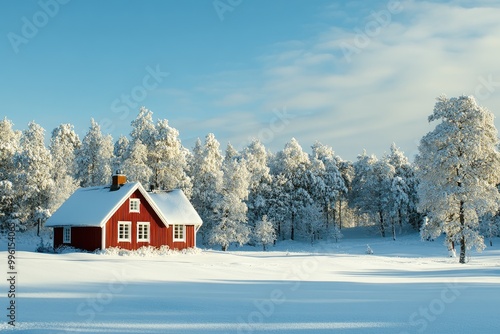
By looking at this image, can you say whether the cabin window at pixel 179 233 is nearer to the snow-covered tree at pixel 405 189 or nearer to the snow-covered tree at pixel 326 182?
the snow-covered tree at pixel 326 182

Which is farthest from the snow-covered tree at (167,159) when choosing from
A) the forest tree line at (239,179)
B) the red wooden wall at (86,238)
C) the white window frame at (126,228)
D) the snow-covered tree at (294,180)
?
the snow-covered tree at (294,180)

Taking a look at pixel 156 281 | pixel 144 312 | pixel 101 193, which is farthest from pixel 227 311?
pixel 101 193

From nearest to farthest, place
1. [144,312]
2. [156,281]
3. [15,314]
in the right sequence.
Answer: [15,314], [144,312], [156,281]

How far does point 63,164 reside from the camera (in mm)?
68000

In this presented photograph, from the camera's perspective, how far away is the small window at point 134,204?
41.0m

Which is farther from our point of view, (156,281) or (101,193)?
(101,193)

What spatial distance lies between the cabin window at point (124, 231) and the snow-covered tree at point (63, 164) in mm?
20226

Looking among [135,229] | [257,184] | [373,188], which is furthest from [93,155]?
[373,188]

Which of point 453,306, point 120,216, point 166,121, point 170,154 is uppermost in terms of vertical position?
point 166,121

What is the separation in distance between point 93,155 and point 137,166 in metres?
24.2

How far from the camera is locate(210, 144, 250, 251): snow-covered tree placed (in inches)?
2039

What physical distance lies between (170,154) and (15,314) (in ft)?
144

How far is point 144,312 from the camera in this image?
12422 mm

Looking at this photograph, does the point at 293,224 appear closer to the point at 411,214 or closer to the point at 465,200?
the point at 411,214
